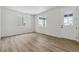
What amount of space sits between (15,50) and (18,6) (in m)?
0.95

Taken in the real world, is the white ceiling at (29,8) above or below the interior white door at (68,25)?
above

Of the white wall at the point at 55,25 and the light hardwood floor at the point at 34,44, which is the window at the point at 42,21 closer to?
the white wall at the point at 55,25

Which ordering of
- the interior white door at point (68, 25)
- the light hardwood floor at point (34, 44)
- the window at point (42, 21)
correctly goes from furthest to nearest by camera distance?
the window at point (42, 21) < the interior white door at point (68, 25) < the light hardwood floor at point (34, 44)

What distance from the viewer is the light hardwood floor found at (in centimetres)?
176

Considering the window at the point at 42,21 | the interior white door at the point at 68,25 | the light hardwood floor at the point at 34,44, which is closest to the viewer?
the light hardwood floor at the point at 34,44

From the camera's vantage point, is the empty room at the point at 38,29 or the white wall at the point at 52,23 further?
the white wall at the point at 52,23

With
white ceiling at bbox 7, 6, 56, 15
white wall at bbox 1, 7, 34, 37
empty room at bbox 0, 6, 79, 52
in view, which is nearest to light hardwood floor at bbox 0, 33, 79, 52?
empty room at bbox 0, 6, 79, 52

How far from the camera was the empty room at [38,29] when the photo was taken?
1782mm

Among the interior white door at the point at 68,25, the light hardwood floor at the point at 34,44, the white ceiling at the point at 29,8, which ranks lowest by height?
the light hardwood floor at the point at 34,44

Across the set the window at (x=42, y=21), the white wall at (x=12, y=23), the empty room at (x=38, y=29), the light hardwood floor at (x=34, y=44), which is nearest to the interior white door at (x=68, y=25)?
the empty room at (x=38, y=29)

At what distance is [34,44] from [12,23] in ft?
2.26

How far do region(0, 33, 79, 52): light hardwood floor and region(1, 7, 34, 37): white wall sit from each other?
0.12m
